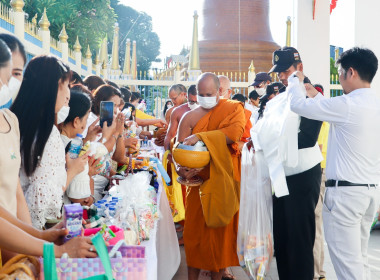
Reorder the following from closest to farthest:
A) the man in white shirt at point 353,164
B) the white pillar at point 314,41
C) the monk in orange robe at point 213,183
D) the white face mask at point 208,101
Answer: the man in white shirt at point 353,164, the monk in orange robe at point 213,183, the white face mask at point 208,101, the white pillar at point 314,41

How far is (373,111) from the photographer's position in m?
3.11

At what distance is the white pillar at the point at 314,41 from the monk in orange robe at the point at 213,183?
4.55 meters

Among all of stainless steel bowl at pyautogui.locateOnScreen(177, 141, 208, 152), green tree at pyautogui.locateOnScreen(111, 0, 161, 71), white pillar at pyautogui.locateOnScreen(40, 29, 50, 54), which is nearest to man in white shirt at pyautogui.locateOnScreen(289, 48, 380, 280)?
stainless steel bowl at pyautogui.locateOnScreen(177, 141, 208, 152)

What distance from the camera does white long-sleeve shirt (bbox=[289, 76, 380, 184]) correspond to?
3.11 meters

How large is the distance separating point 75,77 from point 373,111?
228 cm

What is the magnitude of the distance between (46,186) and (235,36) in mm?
19751

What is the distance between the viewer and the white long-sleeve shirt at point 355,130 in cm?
311

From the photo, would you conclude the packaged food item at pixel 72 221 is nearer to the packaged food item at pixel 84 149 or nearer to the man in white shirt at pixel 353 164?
the packaged food item at pixel 84 149

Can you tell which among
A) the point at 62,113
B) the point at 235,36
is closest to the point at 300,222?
the point at 62,113

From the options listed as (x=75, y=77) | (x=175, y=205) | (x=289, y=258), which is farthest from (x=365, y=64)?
(x=175, y=205)

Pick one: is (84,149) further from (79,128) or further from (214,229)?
(214,229)

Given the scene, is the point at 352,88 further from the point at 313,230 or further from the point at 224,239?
the point at 224,239

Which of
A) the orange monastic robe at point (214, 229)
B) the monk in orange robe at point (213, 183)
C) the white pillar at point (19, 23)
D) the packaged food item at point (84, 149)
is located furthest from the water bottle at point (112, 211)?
the white pillar at point (19, 23)

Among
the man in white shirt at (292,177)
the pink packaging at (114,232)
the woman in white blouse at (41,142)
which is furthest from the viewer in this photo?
the man in white shirt at (292,177)
